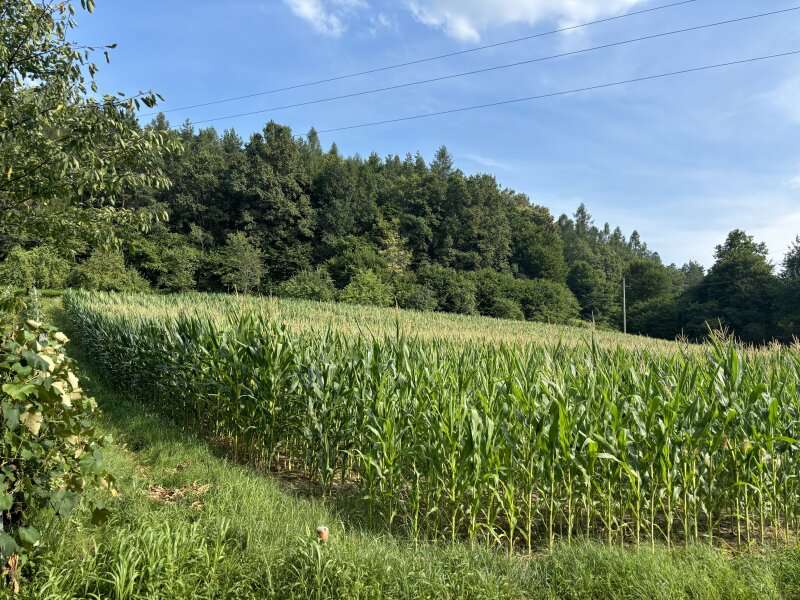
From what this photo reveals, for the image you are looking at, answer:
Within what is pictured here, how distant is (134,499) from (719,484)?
18.2 ft

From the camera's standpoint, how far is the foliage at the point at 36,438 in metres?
2.27

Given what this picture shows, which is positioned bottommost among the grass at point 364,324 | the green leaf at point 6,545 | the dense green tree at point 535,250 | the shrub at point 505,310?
the green leaf at point 6,545

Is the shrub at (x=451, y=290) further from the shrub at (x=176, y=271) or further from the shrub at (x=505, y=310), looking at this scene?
the shrub at (x=176, y=271)

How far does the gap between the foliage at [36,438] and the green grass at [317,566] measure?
0.41m

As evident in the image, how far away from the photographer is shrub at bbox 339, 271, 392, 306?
47.8 m

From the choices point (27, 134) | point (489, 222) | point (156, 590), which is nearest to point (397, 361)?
point (156, 590)

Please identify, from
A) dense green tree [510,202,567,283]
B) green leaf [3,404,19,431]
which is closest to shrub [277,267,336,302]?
dense green tree [510,202,567,283]

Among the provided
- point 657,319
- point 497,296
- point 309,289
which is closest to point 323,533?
point 309,289

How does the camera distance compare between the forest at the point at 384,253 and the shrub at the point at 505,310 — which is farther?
the shrub at the point at 505,310

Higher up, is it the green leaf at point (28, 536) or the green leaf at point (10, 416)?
the green leaf at point (10, 416)

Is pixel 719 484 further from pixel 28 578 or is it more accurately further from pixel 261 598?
pixel 28 578

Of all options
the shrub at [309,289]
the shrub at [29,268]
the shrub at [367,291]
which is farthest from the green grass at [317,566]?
the shrub at [309,289]

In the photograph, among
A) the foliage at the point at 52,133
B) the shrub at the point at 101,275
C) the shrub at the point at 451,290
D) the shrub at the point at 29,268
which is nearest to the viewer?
the foliage at the point at 52,133

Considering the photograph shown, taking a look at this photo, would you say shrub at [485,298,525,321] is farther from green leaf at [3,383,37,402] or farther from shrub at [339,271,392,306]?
green leaf at [3,383,37,402]
